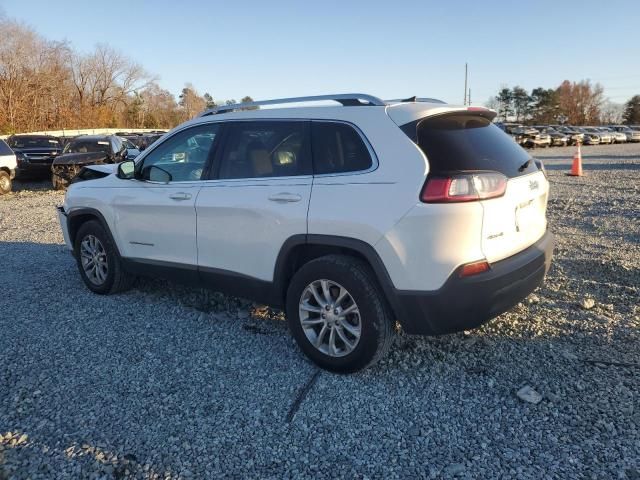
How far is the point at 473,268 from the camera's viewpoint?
2947mm

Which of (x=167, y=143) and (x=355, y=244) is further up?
(x=167, y=143)

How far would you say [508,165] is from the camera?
3309mm

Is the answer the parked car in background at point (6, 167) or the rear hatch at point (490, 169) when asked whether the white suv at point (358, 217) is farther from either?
the parked car in background at point (6, 167)

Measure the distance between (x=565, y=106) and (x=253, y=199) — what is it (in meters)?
98.0

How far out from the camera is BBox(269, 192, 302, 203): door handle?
345cm

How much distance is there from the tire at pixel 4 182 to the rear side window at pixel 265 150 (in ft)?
42.5

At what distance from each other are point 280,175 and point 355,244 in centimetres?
84

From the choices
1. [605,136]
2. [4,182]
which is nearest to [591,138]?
[605,136]

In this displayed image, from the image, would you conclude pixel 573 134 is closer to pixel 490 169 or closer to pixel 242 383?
pixel 490 169

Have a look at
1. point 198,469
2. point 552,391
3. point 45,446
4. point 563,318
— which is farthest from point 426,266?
point 45,446

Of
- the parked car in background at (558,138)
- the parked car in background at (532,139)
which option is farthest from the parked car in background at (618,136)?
the parked car in background at (532,139)

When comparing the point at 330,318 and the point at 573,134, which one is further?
the point at 573,134

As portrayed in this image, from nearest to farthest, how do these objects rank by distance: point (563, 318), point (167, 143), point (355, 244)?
point (355, 244) → point (563, 318) → point (167, 143)

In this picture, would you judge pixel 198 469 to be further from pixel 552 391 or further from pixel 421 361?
pixel 552 391
